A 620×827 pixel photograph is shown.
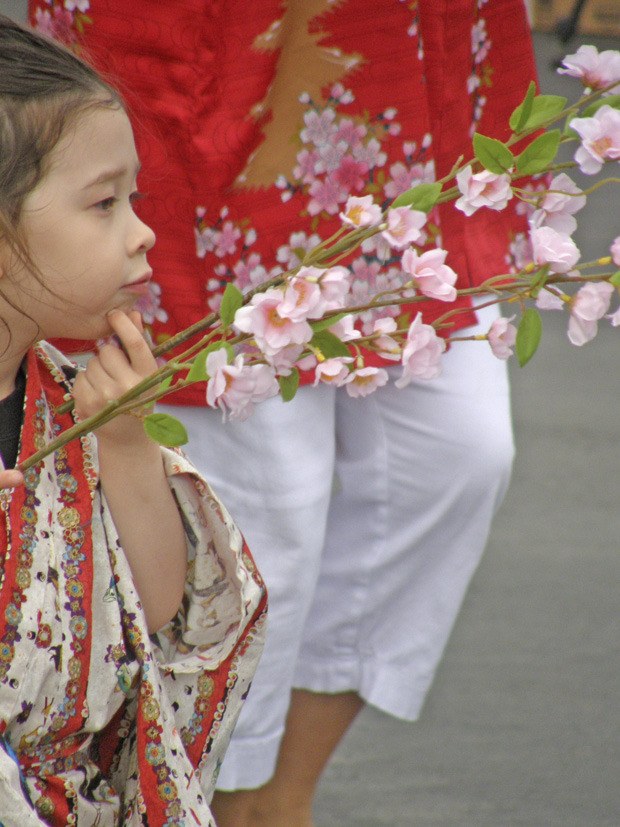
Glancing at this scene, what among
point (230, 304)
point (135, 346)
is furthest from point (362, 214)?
point (135, 346)

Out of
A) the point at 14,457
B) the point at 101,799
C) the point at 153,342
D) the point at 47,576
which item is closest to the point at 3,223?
the point at 14,457

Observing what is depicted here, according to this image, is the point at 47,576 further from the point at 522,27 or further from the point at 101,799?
the point at 522,27

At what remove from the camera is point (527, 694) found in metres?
2.89

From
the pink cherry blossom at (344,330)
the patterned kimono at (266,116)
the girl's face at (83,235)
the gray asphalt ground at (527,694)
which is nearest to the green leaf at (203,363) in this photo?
the pink cherry blossom at (344,330)

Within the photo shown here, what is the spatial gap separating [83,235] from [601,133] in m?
0.55

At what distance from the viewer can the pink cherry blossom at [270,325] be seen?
41.8 inches

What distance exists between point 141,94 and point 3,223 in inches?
17.5

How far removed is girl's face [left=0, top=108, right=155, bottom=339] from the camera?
1.38 metres

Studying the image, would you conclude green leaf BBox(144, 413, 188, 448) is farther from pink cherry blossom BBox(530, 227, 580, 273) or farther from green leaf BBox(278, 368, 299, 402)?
pink cherry blossom BBox(530, 227, 580, 273)

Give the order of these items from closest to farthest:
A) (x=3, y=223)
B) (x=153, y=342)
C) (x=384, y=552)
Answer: (x=3, y=223) → (x=153, y=342) → (x=384, y=552)

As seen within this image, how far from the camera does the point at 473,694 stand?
289 centimetres

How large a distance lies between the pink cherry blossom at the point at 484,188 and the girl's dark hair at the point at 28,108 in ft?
1.54

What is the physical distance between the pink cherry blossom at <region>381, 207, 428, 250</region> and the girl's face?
392mm

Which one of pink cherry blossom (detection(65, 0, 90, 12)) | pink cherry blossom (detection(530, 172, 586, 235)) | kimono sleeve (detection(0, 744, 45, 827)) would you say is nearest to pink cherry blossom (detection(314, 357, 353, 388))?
pink cherry blossom (detection(530, 172, 586, 235))
